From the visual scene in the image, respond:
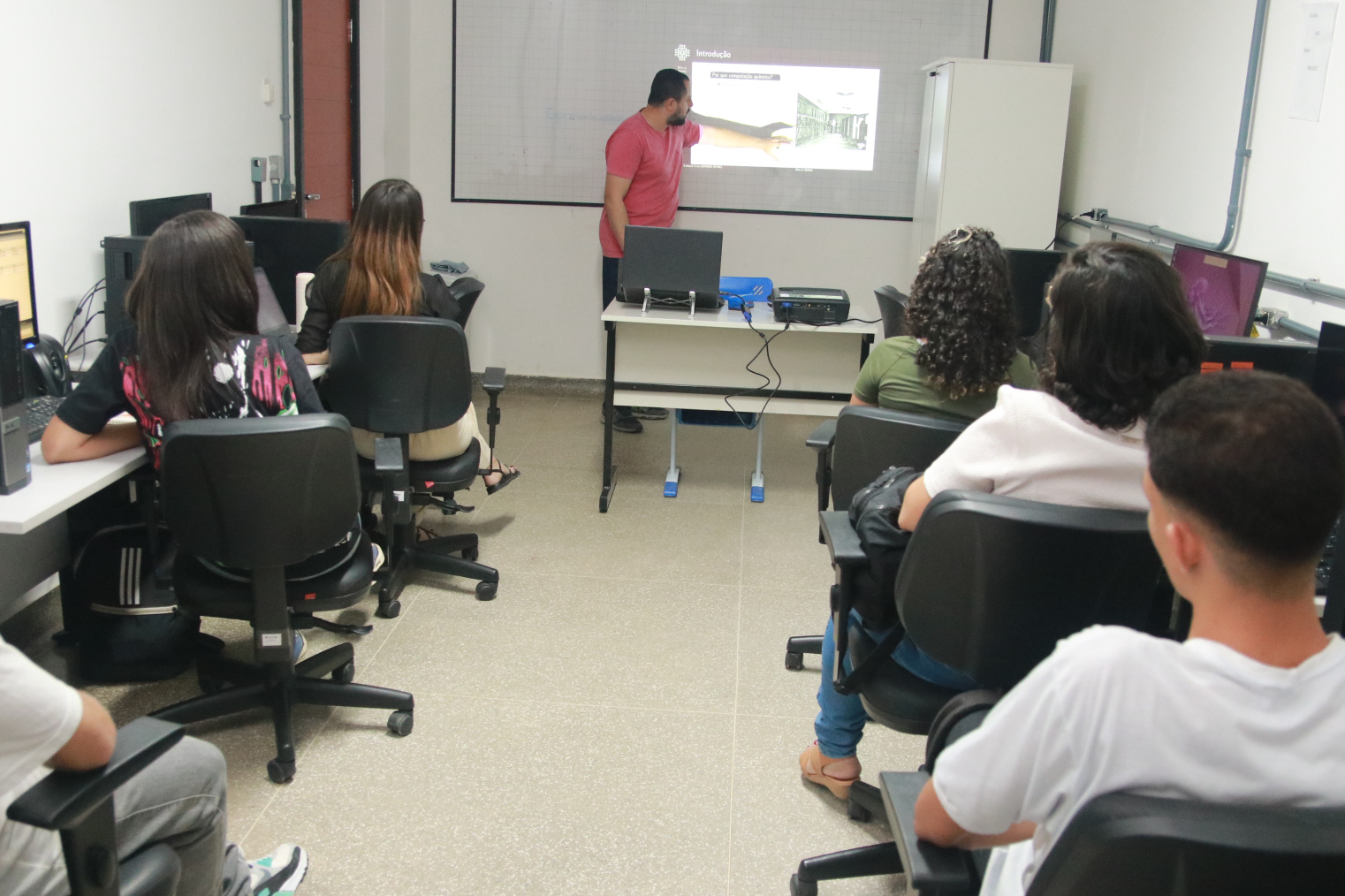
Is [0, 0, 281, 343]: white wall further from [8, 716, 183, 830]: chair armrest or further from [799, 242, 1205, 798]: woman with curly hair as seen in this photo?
[799, 242, 1205, 798]: woman with curly hair

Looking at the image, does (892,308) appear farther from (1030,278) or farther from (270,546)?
(270,546)

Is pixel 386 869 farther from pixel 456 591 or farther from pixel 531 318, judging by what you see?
pixel 531 318

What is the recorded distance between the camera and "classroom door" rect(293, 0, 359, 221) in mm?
4582

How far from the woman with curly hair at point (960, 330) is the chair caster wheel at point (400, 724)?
1.31 metres

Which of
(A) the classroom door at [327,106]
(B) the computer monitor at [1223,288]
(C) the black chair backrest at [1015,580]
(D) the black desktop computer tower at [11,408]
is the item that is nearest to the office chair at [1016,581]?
(C) the black chair backrest at [1015,580]

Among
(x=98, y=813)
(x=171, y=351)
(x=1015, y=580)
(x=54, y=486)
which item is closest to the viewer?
(x=98, y=813)

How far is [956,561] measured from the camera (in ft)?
4.98

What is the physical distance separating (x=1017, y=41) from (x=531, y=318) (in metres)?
2.78

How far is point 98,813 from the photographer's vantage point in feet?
3.97

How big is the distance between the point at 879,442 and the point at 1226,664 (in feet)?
4.17

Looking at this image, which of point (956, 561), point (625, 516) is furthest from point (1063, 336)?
point (625, 516)

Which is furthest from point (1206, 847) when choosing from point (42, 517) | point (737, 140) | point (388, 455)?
point (737, 140)

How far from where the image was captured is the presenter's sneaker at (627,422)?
16.6ft

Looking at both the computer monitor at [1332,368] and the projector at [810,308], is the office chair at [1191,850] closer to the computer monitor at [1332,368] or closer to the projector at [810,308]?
the computer monitor at [1332,368]
